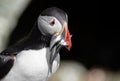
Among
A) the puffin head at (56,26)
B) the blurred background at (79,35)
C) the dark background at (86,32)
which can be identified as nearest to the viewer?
the puffin head at (56,26)

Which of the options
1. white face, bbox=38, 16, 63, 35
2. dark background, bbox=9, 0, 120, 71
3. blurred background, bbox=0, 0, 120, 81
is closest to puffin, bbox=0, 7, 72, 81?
white face, bbox=38, 16, 63, 35

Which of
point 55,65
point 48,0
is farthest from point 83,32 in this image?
point 55,65

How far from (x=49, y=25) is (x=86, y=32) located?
2233 millimetres

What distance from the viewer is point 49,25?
2840 mm

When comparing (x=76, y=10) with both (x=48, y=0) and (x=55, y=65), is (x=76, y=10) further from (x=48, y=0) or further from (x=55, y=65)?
(x=55, y=65)

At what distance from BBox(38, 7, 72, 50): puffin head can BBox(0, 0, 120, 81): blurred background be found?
5.36 ft

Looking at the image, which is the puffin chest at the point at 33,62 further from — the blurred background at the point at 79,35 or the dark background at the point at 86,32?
the dark background at the point at 86,32

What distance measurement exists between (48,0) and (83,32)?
1.42ft

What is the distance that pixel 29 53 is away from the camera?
9.51ft

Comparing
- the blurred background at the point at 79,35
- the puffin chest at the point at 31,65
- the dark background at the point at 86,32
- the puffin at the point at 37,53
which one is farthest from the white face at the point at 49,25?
the dark background at the point at 86,32

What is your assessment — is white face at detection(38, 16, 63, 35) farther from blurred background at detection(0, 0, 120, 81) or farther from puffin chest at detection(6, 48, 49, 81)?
blurred background at detection(0, 0, 120, 81)

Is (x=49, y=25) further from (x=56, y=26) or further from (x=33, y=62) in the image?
(x=33, y=62)

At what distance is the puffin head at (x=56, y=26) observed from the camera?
2803 mm

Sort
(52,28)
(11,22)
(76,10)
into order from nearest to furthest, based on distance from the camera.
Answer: (52,28), (11,22), (76,10)
